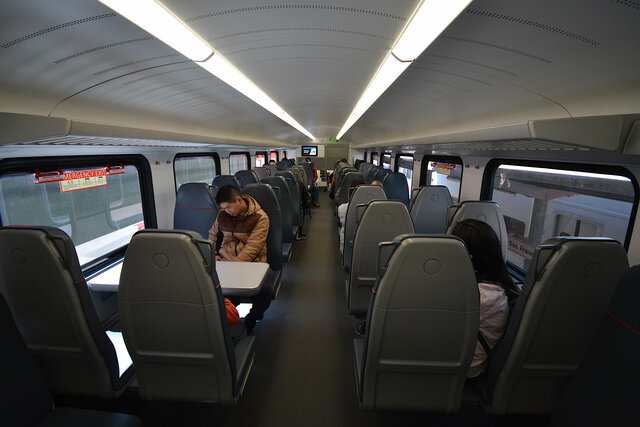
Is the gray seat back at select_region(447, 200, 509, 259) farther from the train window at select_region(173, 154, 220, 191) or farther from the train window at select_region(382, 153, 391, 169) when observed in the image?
the train window at select_region(382, 153, 391, 169)

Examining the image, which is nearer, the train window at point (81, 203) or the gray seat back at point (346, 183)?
the train window at point (81, 203)

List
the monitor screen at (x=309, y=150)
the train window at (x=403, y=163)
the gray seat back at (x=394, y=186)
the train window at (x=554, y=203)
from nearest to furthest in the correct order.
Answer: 1. the train window at (x=554, y=203)
2. the gray seat back at (x=394, y=186)
3. the train window at (x=403, y=163)
4. the monitor screen at (x=309, y=150)

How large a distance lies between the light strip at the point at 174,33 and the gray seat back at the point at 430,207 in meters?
3.17

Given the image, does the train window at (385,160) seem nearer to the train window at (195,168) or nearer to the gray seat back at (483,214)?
the train window at (195,168)

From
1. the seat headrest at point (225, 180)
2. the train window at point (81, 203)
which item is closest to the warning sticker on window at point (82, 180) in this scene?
the train window at point (81, 203)

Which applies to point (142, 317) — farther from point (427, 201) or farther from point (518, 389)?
point (427, 201)

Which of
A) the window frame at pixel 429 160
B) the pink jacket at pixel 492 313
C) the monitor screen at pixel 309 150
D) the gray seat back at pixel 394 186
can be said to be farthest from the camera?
the monitor screen at pixel 309 150

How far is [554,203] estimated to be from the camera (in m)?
4.20

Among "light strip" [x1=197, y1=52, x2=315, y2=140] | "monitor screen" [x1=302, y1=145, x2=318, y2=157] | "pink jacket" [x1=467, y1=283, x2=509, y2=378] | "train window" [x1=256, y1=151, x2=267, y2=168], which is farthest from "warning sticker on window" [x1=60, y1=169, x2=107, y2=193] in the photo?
"monitor screen" [x1=302, y1=145, x2=318, y2=157]

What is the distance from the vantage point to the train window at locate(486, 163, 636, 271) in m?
3.01

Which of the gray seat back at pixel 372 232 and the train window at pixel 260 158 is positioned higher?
the train window at pixel 260 158

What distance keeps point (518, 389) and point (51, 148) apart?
444 cm

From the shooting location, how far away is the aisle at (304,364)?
7.47 feet

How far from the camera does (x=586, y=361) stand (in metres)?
1.27
